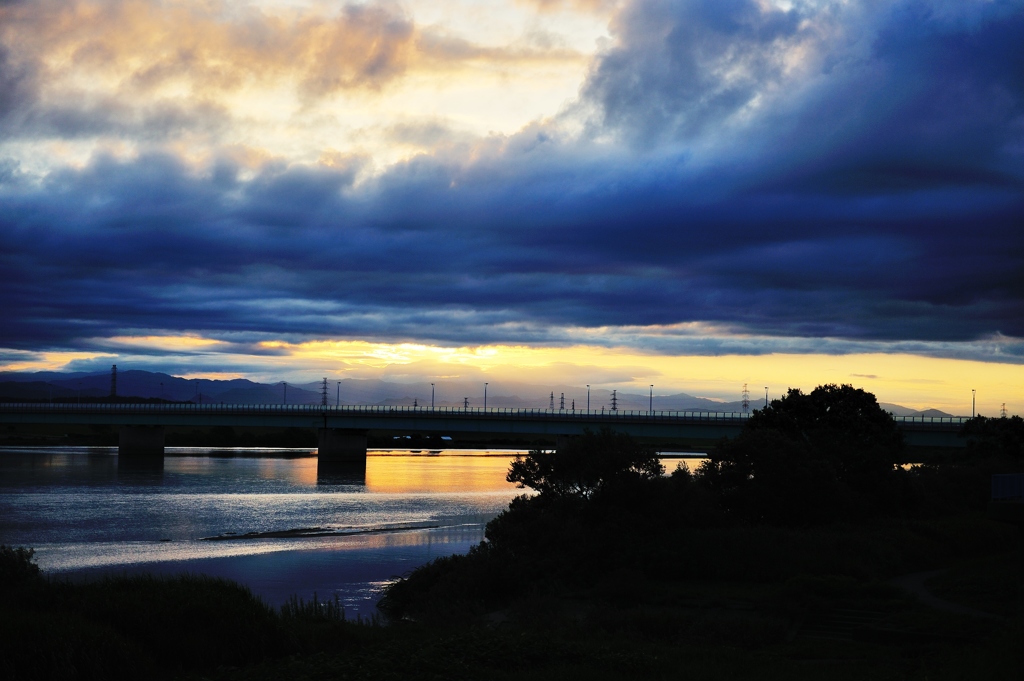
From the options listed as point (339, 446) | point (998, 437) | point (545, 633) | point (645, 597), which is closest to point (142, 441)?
point (339, 446)

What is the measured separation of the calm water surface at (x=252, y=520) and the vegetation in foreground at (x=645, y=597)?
6.76 metres

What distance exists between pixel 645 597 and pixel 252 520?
35.1m

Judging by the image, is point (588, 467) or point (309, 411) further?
→ point (309, 411)

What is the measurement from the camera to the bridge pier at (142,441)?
425 ft

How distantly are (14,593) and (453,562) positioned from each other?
16.0 m

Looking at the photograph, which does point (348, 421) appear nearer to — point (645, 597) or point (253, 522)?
point (253, 522)

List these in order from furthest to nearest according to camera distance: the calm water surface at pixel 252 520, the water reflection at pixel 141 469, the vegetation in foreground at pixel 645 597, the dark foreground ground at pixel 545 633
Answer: the water reflection at pixel 141 469 < the calm water surface at pixel 252 520 < the vegetation in foreground at pixel 645 597 < the dark foreground ground at pixel 545 633

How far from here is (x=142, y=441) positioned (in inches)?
5162

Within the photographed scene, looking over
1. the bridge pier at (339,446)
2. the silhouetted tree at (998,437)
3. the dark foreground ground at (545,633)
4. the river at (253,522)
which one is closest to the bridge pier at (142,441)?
the river at (253,522)

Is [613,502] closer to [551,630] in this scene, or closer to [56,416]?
[551,630]

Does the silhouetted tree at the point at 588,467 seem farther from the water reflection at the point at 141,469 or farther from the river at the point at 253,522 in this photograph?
the water reflection at the point at 141,469

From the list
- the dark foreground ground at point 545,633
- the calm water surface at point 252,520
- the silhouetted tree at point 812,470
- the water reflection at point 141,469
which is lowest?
the water reflection at point 141,469

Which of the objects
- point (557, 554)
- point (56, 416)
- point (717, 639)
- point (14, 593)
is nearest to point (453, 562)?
point (557, 554)

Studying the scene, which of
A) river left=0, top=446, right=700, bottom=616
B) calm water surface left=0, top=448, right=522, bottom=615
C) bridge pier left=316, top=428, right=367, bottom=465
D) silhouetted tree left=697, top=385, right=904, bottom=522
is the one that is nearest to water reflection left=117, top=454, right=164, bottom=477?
calm water surface left=0, top=448, right=522, bottom=615
